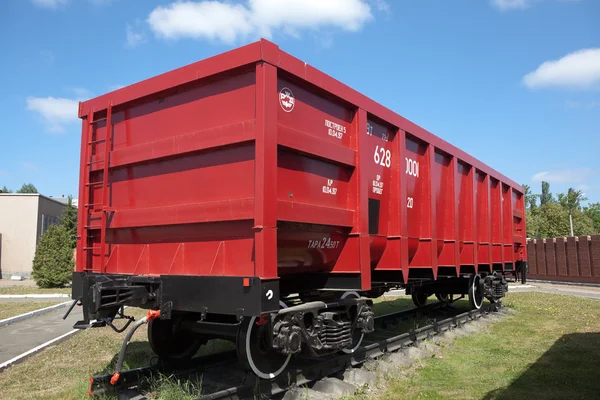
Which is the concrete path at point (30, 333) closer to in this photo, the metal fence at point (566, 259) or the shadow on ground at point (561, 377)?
the shadow on ground at point (561, 377)

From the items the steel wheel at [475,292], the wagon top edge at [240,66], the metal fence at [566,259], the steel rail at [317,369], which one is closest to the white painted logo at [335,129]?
the wagon top edge at [240,66]

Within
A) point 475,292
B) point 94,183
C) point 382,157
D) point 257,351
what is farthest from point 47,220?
point 257,351

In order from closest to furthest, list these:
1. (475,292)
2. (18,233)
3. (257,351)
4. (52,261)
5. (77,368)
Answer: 1. (257,351)
2. (77,368)
3. (475,292)
4. (52,261)
5. (18,233)

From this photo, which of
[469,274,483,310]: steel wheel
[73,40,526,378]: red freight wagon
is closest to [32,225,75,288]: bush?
[73,40,526,378]: red freight wagon

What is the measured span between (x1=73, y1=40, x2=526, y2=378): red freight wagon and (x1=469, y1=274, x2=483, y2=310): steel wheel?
501 cm

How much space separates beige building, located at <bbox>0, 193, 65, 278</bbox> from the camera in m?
32.8

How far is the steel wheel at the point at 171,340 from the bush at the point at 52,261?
58.7 ft

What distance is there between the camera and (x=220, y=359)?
6.44 metres

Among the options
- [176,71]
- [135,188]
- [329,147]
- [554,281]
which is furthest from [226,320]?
[554,281]

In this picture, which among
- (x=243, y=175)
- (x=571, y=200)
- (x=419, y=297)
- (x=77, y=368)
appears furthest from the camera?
(x=571, y=200)

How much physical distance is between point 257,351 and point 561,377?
14.9 ft

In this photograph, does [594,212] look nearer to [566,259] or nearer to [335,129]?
[566,259]

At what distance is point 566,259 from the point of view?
1145 inches

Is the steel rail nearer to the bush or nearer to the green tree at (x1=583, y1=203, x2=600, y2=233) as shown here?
the bush
